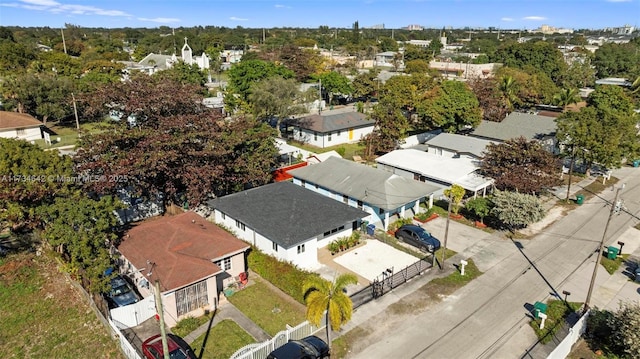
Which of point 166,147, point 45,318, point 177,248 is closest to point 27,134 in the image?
point 166,147

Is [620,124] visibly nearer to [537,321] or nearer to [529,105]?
[537,321]

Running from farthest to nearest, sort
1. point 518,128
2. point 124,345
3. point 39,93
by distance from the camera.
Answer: point 39,93 → point 518,128 → point 124,345

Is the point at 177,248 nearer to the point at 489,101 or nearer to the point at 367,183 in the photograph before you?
the point at 367,183

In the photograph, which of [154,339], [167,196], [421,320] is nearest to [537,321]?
[421,320]

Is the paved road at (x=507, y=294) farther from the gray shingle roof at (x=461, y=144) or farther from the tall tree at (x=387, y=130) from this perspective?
the tall tree at (x=387, y=130)

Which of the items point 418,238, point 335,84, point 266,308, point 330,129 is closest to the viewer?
point 266,308
